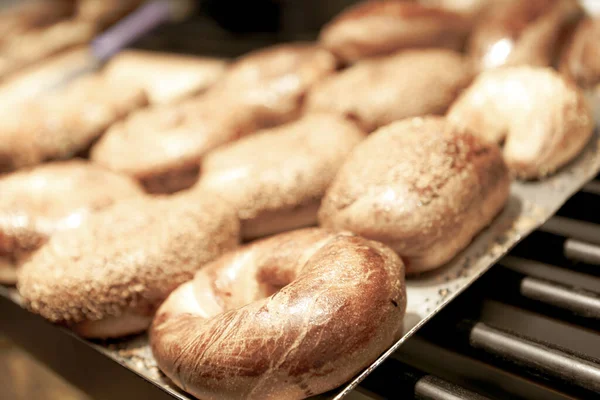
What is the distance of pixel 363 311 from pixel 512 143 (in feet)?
2.83

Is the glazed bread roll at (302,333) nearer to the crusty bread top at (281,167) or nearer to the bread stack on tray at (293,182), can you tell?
the bread stack on tray at (293,182)

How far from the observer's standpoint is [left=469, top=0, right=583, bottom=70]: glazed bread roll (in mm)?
2143

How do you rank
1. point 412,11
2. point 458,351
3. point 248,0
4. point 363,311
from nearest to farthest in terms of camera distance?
point 363,311 → point 458,351 → point 412,11 → point 248,0

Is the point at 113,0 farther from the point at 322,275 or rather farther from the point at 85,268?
the point at 322,275

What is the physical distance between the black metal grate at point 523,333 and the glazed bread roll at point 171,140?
1.00 metres

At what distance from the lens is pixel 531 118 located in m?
1.70

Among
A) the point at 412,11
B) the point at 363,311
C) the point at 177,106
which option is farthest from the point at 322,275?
the point at 412,11

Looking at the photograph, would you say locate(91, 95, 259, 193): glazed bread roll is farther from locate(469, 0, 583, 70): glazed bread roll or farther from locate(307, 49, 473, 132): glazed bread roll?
locate(469, 0, 583, 70): glazed bread roll

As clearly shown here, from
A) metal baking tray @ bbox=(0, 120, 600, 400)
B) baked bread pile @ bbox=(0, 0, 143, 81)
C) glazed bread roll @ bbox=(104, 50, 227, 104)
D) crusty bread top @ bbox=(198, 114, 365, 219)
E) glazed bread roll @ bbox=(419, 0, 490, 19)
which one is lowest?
metal baking tray @ bbox=(0, 120, 600, 400)

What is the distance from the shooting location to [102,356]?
1389mm

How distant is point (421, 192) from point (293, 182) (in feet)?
1.39

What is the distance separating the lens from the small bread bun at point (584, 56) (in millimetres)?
2078

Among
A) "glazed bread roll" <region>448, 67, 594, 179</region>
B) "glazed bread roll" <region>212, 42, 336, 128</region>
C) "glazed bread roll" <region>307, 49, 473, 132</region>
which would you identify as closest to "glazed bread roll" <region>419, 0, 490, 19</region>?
"glazed bread roll" <region>307, 49, 473, 132</region>

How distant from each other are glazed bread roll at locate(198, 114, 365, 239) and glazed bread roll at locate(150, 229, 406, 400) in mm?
450
